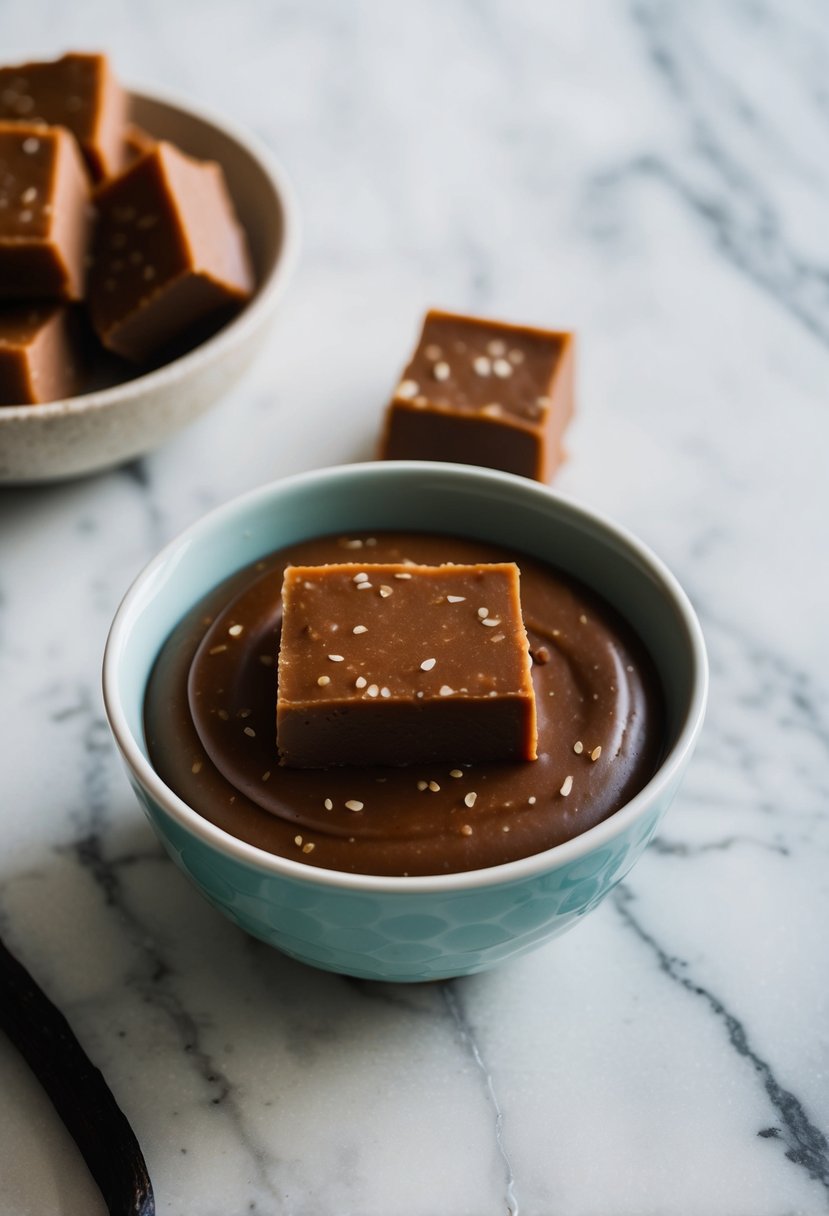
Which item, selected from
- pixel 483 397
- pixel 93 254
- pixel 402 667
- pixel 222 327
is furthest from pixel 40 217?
pixel 402 667

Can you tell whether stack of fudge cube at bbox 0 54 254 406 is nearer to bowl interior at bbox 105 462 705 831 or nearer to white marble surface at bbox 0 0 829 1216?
white marble surface at bbox 0 0 829 1216

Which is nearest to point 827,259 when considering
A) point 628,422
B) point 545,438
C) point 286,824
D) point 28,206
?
point 628,422

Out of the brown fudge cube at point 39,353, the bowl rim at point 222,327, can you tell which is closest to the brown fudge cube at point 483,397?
the bowl rim at point 222,327

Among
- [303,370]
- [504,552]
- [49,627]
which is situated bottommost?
[49,627]

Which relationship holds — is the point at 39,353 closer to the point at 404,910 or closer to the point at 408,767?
the point at 408,767

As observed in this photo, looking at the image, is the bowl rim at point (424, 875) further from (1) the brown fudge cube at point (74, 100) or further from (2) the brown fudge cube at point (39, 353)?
(1) the brown fudge cube at point (74, 100)

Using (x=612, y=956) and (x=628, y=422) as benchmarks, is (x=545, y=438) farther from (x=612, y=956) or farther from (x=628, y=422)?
(x=612, y=956)
